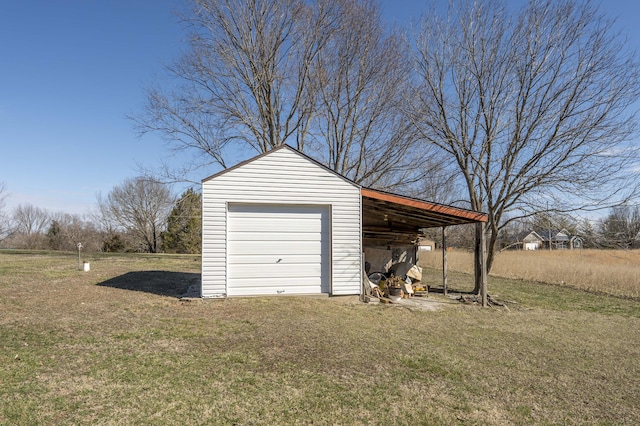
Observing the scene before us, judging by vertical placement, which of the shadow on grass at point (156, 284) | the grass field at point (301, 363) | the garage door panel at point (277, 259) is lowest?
the grass field at point (301, 363)

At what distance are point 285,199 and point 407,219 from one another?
14.6 ft

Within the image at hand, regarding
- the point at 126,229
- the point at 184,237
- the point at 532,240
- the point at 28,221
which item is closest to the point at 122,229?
the point at 126,229

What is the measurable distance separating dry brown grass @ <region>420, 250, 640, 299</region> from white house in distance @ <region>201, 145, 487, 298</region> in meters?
7.49

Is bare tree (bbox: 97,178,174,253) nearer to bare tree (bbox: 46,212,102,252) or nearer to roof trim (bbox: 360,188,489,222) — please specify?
bare tree (bbox: 46,212,102,252)

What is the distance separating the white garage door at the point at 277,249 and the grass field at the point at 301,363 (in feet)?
2.00

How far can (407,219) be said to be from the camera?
11.8 meters

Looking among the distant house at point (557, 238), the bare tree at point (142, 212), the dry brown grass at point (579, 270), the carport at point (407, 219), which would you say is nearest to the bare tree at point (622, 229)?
the distant house at point (557, 238)

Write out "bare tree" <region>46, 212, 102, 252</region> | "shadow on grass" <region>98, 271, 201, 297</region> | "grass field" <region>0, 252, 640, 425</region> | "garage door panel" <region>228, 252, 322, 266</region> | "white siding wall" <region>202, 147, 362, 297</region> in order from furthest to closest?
"bare tree" <region>46, 212, 102, 252</region> < "shadow on grass" <region>98, 271, 201, 297</region> < "garage door panel" <region>228, 252, 322, 266</region> < "white siding wall" <region>202, 147, 362, 297</region> < "grass field" <region>0, 252, 640, 425</region>

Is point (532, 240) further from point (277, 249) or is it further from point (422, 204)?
point (277, 249)

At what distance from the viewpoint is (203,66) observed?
55.3 feet

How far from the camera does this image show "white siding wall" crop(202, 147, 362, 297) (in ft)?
28.2

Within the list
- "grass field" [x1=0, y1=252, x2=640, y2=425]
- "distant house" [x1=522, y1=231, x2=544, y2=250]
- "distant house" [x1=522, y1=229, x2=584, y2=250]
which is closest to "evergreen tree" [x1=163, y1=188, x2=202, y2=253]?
"distant house" [x1=522, y1=231, x2=544, y2=250]

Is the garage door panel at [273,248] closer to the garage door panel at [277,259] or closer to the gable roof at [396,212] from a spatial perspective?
the garage door panel at [277,259]

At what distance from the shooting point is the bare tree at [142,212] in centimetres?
3647
